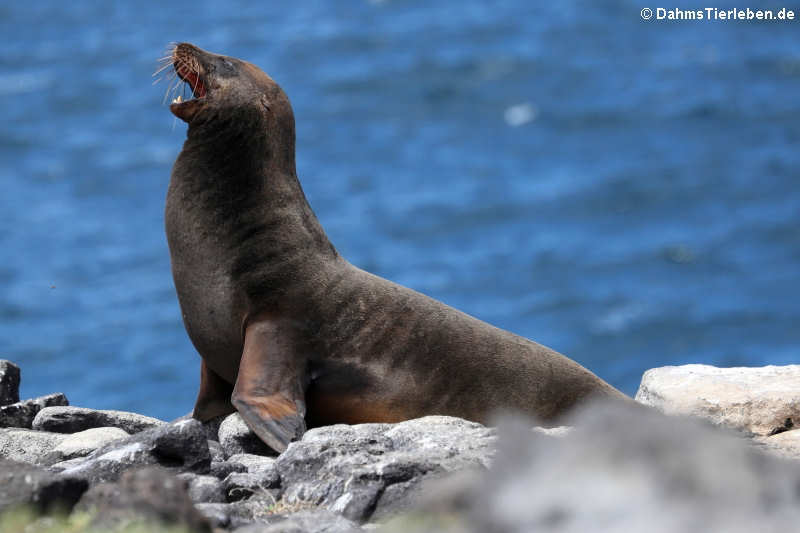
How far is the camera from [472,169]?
111 feet

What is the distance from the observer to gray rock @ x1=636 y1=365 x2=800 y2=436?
7699 millimetres

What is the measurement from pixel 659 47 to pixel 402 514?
3637 cm

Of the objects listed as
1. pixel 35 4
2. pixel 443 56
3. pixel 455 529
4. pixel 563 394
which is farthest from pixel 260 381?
pixel 35 4

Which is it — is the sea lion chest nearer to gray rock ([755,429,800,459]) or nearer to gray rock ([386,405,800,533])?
gray rock ([755,429,800,459])

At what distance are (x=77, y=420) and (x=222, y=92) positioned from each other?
7.21 feet

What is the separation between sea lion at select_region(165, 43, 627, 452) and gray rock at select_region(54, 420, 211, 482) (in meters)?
1.37

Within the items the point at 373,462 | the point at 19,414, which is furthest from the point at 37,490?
the point at 19,414

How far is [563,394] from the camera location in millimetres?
8008

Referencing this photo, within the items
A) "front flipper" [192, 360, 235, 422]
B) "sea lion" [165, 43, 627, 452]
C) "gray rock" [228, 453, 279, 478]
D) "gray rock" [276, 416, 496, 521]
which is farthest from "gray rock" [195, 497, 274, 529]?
"front flipper" [192, 360, 235, 422]

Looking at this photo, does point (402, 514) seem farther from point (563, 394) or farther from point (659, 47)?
point (659, 47)

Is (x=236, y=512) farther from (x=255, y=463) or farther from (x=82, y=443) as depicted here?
(x=82, y=443)

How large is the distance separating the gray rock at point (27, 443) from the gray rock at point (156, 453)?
1293 mm

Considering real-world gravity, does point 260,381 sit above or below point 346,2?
below

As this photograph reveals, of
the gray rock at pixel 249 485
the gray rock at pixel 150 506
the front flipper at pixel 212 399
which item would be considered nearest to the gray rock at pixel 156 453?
the gray rock at pixel 249 485
